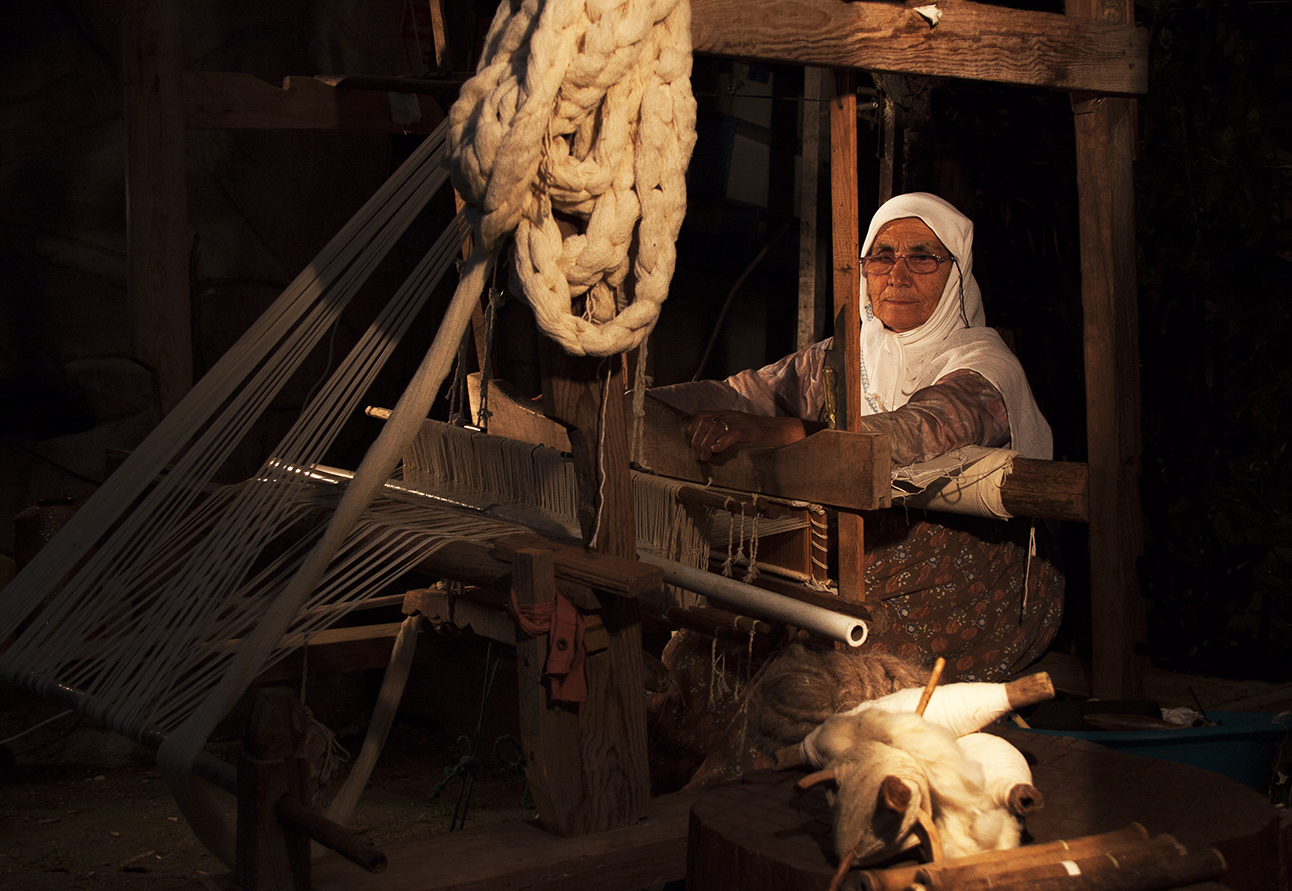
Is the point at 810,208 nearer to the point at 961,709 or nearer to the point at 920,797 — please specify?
the point at 961,709

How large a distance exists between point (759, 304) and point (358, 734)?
2690 mm

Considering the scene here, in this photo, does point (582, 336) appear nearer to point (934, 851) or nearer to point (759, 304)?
point (934, 851)

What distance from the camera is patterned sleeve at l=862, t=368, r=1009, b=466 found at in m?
2.71

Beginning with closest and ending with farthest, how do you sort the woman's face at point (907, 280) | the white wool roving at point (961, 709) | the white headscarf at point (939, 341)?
the white wool roving at point (961, 709) < the white headscarf at point (939, 341) < the woman's face at point (907, 280)

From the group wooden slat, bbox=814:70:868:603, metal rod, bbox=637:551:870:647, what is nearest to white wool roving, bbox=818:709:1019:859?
metal rod, bbox=637:551:870:647

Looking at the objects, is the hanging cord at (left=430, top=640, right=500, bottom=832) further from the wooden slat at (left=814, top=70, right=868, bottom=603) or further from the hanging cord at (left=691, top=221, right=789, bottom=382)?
the hanging cord at (left=691, top=221, right=789, bottom=382)

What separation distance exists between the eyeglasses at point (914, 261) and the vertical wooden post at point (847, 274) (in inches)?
35.4

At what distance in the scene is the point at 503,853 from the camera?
1741 millimetres

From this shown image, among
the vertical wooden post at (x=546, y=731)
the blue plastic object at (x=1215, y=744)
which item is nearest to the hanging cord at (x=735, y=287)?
the blue plastic object at (x=1215, y=744)

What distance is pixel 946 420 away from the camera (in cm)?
284

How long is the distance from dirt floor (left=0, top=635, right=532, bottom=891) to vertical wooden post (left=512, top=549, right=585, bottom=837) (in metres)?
1.41

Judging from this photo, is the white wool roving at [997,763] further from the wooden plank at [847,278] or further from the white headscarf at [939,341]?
the white headscarf at [939,341]

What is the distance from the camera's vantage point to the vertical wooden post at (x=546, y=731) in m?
1.77

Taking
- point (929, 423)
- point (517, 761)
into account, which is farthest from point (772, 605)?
point (517, 761)
